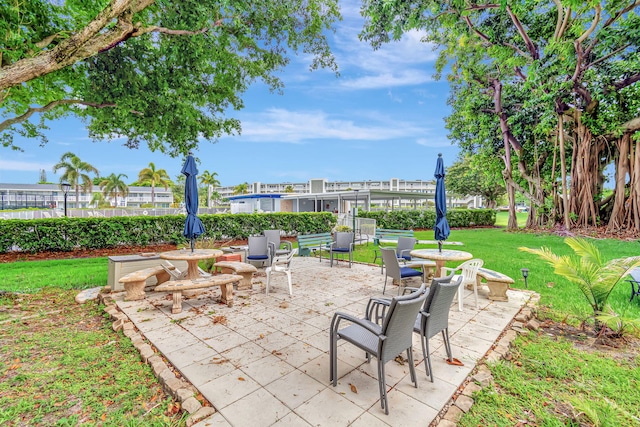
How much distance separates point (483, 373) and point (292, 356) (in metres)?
1.84

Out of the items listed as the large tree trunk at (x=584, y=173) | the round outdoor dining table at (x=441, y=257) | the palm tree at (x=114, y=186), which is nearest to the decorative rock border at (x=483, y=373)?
the round outdoor dining table at (x=441, y=257)

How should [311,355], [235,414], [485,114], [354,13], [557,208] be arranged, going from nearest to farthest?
[235,414], [311,355], [354,13], [557,208], [485,114]

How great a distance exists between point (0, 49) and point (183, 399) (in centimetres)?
657

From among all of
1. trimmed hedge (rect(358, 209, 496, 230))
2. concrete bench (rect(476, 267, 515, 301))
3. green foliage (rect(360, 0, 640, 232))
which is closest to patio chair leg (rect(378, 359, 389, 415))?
concrete bench (rect(476, 267, 515, 301))

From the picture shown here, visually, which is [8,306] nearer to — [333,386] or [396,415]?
[333,386]

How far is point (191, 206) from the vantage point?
527 centimetres

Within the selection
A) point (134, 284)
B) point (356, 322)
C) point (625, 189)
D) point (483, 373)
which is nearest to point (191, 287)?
point (134, 284)

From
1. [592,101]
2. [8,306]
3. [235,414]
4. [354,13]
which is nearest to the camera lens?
[235,414]

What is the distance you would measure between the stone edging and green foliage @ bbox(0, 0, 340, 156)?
170 inches

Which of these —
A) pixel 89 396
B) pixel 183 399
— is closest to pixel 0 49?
pixel 89 396

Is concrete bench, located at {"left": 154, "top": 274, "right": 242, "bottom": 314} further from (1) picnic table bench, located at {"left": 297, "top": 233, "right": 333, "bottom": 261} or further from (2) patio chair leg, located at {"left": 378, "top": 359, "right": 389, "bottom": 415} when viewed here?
(1) picnic table bench, located at {"left": 297, "top": 233, "right": 333, "bottom": 261}

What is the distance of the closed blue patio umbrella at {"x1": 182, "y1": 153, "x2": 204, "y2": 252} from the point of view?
5168mm

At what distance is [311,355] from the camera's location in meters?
2.92

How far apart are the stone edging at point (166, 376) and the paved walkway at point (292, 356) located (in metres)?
0.07
